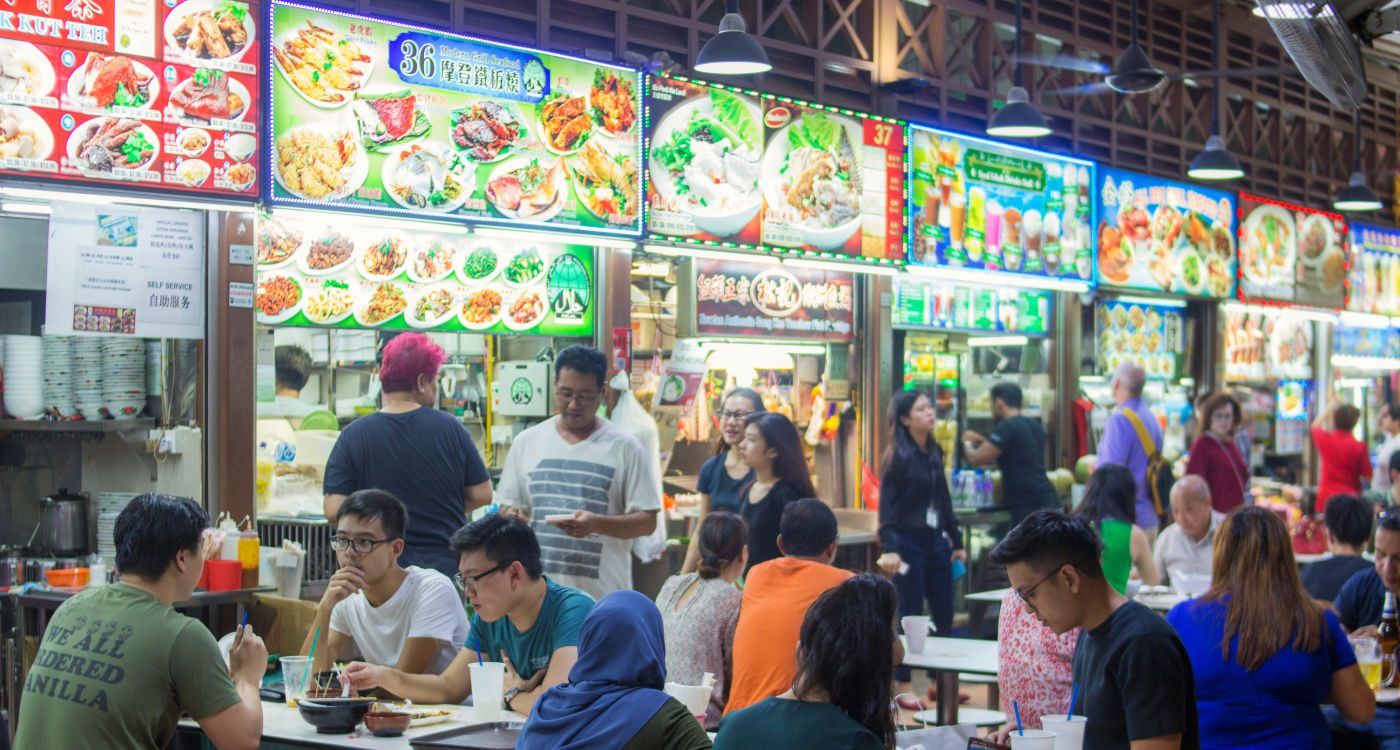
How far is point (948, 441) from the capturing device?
10562 mm

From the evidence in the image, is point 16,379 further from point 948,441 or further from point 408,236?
point 948,441

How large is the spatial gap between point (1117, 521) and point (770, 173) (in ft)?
10.1

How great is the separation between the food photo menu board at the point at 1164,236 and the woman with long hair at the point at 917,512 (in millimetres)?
4039

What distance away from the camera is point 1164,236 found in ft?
39.8

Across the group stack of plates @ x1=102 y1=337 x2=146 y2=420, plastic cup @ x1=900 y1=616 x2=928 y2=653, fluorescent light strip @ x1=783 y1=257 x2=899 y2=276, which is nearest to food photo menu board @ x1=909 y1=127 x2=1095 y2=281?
fluorescent light strip @ x1=783 y1=257 x2=899 y2=276

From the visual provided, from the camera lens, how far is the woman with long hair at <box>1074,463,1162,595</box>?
704cm

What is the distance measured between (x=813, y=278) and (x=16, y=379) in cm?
498

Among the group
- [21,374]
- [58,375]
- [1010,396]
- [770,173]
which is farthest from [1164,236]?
[21,374]

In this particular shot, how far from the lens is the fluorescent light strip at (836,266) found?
9.17 metres

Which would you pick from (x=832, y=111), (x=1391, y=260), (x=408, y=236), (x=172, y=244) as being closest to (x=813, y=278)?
(x=832, y=111)

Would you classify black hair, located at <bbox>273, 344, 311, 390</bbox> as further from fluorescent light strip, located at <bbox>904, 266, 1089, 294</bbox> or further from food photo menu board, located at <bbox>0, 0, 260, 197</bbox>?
fluorescent light strip, located at <bbox>904, 266, 1089, 294</bbox>

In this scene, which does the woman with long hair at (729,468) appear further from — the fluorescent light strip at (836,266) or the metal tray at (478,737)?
the metal tray at (478,737)

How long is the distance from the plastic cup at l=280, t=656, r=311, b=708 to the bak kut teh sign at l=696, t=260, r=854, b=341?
4772 millimetres

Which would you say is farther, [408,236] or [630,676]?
[408,236]
